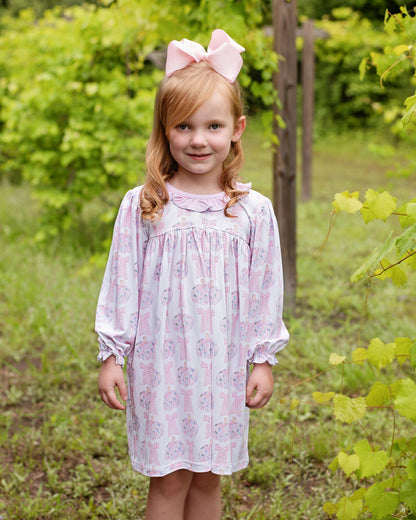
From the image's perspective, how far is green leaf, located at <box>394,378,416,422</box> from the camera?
51.2 inches

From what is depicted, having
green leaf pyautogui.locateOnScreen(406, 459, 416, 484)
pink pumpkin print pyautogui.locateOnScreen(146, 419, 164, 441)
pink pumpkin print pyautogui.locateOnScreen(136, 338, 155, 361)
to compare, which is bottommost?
pink pumpkin print pyautogui.locateOnScreen(146, 419, 164, 441)

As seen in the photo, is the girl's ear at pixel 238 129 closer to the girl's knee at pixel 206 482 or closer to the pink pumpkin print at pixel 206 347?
the pink pumpkin print at pixel 206 347

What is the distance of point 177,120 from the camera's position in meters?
1.63

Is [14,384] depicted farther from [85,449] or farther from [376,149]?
[376,149]

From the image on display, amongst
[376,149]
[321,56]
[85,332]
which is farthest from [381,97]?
[85,332]

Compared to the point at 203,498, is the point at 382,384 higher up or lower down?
higher up

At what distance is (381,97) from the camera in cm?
1480

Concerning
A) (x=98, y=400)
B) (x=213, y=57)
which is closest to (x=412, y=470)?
(x=213, y=57)

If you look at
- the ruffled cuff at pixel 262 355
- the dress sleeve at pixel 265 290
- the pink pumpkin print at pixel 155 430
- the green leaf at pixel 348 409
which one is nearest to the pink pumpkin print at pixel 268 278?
the dress sleeve at pixel 265 290

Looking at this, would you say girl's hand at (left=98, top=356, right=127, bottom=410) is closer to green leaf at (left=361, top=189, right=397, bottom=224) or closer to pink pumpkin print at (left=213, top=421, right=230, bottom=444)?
pink pumpkin print at (left=213, top=421, right=230, bottom=444)

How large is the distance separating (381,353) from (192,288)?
526 millimetres

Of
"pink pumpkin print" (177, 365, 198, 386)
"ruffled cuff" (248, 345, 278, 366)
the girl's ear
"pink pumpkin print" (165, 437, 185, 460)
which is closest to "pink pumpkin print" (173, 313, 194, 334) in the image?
"pink pumpkin print" (177, 365, 198, 386)

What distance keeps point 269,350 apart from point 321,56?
46.0 feet

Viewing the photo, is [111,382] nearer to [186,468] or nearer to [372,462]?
[186,468]
